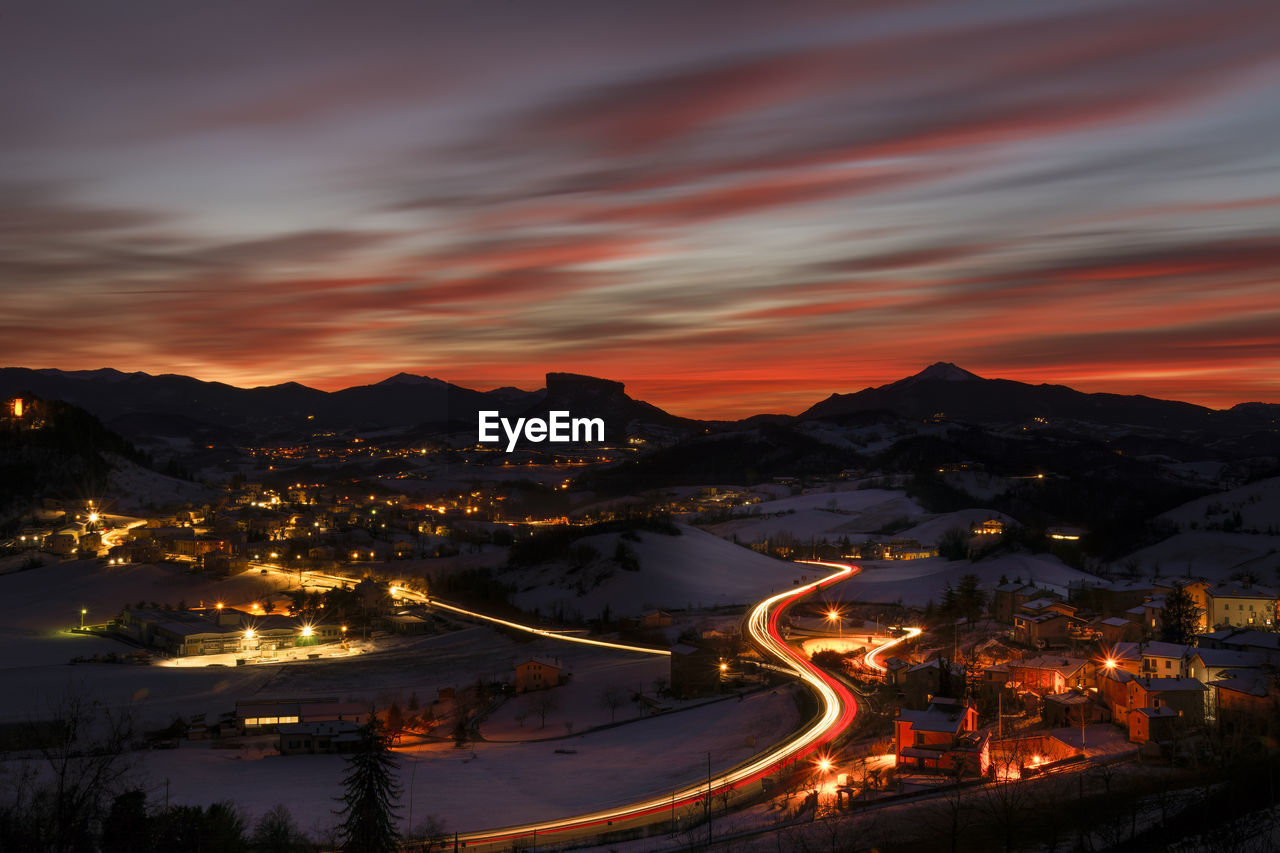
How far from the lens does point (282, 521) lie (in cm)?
11406

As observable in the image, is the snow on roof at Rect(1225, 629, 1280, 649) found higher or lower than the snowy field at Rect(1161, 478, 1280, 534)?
lower

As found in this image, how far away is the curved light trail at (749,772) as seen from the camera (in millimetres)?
29047

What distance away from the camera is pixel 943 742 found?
32281mm

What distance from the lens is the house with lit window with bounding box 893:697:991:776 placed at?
3125 cm

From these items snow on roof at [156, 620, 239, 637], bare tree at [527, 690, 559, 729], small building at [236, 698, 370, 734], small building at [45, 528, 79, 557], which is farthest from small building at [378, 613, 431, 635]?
small building at [45, 528, 79, 557]

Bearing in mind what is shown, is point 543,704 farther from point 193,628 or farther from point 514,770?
point 193,628

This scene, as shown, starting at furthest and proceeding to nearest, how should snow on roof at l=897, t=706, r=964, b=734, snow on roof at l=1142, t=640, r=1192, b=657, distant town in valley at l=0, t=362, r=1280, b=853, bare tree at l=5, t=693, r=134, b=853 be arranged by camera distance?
snow on roof at l=1142, t=640, r=1192, b=657
snow on roof at l=897, t=706, r=964, b=734
distant town in valley at l=0, t=362, r=1280, b=853
bare tree at l=5, t=693, r=134, b=853

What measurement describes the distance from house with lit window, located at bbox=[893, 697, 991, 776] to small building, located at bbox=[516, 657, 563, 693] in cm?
1998

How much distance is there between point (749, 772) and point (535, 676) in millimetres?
18181

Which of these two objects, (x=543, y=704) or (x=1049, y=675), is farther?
(x=543, y=704)

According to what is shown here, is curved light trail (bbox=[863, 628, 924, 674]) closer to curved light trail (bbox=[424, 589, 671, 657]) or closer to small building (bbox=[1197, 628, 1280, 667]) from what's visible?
curved light trail (bbox=[424, 589, 671, 657])

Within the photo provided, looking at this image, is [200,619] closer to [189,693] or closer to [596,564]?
[189,693]

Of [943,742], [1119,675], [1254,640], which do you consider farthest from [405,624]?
[1254,640]

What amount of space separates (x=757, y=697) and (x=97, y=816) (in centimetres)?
2586
